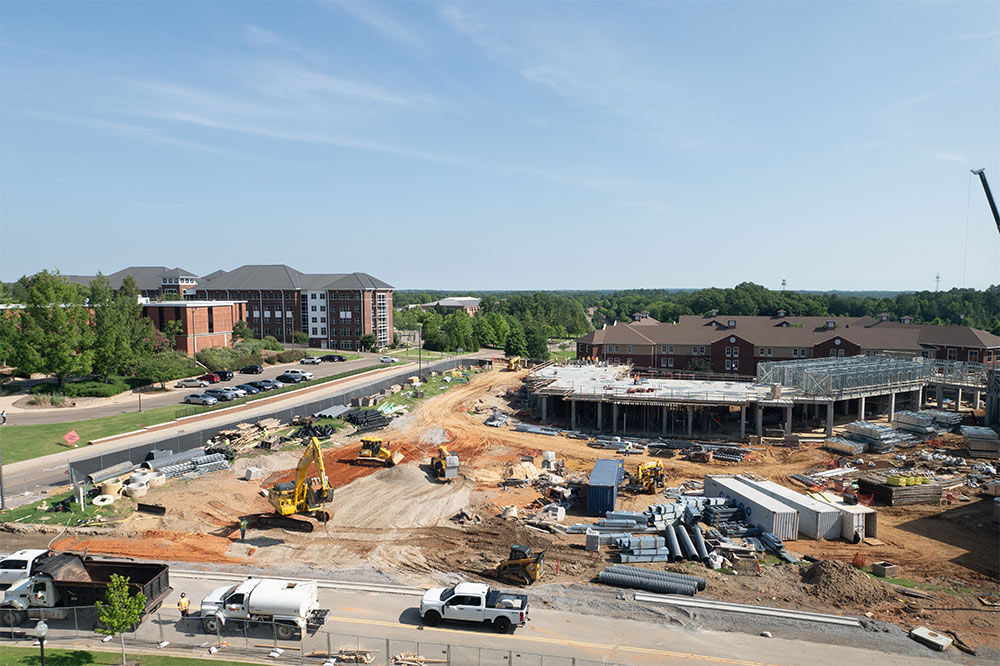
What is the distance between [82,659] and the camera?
62.7ft

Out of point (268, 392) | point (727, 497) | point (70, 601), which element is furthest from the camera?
point (268, 392)

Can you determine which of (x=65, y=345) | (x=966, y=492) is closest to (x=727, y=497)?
(x=966, y=492)

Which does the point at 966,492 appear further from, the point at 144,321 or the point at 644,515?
the point at 144,321

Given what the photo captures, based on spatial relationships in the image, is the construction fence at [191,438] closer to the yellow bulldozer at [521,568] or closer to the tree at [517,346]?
the yellow bulldozer at [521,568]

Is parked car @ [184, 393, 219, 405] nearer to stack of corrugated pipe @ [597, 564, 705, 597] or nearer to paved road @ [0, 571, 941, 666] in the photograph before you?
paved road @ [0, 571, 941, 666]

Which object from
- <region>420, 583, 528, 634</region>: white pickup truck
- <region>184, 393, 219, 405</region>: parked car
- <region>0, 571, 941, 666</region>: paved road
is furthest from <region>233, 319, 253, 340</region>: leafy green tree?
<region>420, 583, 528, 634</region>: white pickup truck

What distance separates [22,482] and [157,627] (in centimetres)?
2305

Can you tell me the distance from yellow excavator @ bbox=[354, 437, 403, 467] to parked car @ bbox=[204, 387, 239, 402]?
79.7 ft

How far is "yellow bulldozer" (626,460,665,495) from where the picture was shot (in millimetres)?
39875

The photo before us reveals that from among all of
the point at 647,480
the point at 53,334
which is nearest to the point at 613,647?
the point at 647,480

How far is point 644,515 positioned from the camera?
3319cm

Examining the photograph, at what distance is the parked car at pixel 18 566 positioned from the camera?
79.2ft

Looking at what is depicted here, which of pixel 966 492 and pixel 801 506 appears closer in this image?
pixel 801 506

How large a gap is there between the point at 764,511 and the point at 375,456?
26.3 metres
